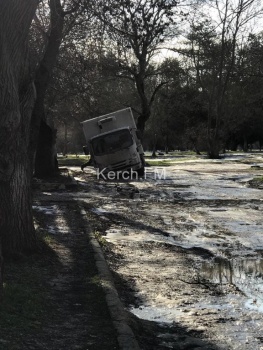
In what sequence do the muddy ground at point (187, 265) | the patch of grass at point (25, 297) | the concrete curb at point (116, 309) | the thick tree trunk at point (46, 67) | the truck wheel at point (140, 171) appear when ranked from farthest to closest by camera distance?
the truck wheel at point (140, 171) → the thick tree trunk at point (46, 67) → the muddy ground at point (187, 265) → the patch of grass at point (25, 297) → the concrete curb at point (116, 309)

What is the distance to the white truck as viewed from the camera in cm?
2581

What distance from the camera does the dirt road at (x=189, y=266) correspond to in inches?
218

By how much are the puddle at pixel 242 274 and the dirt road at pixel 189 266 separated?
0.04 feet

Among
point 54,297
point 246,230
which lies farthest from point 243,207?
point 54,297

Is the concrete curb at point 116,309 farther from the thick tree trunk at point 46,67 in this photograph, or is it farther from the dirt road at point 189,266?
the thick tree trunk at point 46,67

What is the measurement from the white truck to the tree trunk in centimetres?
1737

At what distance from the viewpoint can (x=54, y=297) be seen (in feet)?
20.6

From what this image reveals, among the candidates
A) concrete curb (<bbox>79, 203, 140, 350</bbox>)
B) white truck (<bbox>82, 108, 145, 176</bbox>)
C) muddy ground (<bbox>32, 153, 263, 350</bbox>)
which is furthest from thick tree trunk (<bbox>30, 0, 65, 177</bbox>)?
white truck (<bbox>82, 108, 145, 176</bbox>)

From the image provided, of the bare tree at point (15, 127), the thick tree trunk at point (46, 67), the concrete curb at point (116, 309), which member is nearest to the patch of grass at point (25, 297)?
the bare tree at point (15, 127)

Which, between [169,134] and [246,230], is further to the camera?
[169,134]

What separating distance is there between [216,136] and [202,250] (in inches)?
1710

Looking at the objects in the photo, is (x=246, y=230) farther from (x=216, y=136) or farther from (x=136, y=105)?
(x=136, y=105)

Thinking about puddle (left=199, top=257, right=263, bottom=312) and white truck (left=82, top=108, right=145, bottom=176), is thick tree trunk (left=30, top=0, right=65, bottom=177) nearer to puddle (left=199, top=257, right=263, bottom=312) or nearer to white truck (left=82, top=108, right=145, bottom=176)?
puddle (left=199, top=257, right=263, bottom=312)

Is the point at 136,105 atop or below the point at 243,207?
atop
